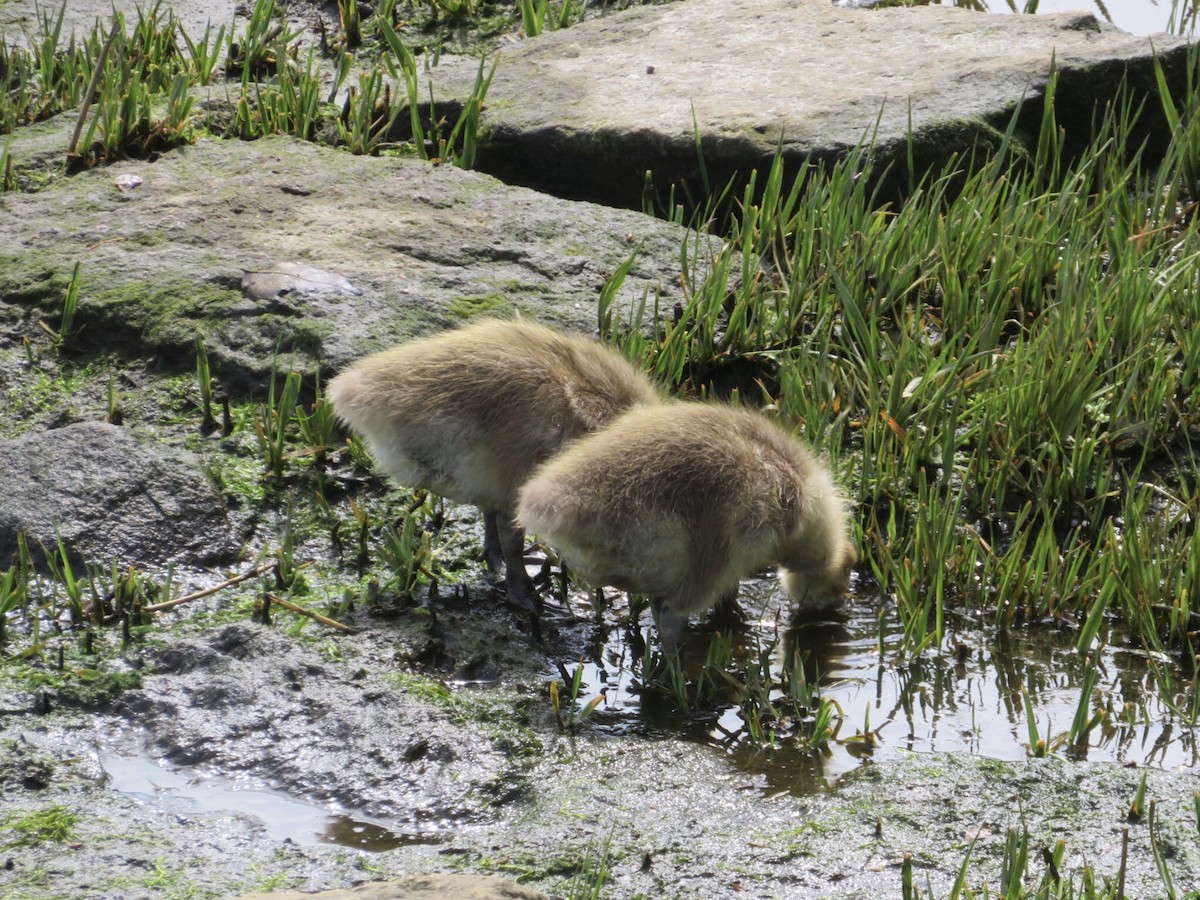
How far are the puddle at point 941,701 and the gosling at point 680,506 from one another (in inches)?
9.8

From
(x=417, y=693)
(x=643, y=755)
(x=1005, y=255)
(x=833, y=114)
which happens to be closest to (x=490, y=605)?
(x=417, y=693)

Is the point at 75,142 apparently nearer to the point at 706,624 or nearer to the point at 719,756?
the point at 706,624

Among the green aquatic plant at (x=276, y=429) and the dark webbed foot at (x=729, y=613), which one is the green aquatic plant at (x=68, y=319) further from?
the dark webbed foot at (x=729, y=613)

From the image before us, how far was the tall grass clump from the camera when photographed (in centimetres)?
420

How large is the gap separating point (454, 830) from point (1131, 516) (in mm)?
2368

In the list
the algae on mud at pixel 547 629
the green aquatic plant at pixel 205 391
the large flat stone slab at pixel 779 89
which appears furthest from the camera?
the large flat stone slab at pixel 779 89

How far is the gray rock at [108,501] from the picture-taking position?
13.5ft

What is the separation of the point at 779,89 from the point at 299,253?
2.78 m

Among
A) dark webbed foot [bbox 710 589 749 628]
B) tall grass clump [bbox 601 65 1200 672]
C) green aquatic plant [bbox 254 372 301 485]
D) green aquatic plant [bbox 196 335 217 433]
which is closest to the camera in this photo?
tall grass clump [bbox 601 65 1200 672]

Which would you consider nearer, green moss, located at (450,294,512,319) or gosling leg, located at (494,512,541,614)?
gosling leg, located at (494,512,541,614)

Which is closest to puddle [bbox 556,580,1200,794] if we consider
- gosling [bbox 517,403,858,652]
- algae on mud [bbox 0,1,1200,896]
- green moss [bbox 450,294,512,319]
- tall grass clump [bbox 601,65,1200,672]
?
→ algae on mud [bbox 0,1,1200,896]

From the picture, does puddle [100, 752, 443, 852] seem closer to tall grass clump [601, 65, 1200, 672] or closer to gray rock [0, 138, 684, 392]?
tall grass clump [601, 65, 1200, 672]

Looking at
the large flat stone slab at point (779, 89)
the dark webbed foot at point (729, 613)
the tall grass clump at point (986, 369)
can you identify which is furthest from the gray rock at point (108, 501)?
the large flat stone slab at point (779, 89)

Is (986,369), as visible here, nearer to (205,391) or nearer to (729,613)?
(729,613)
